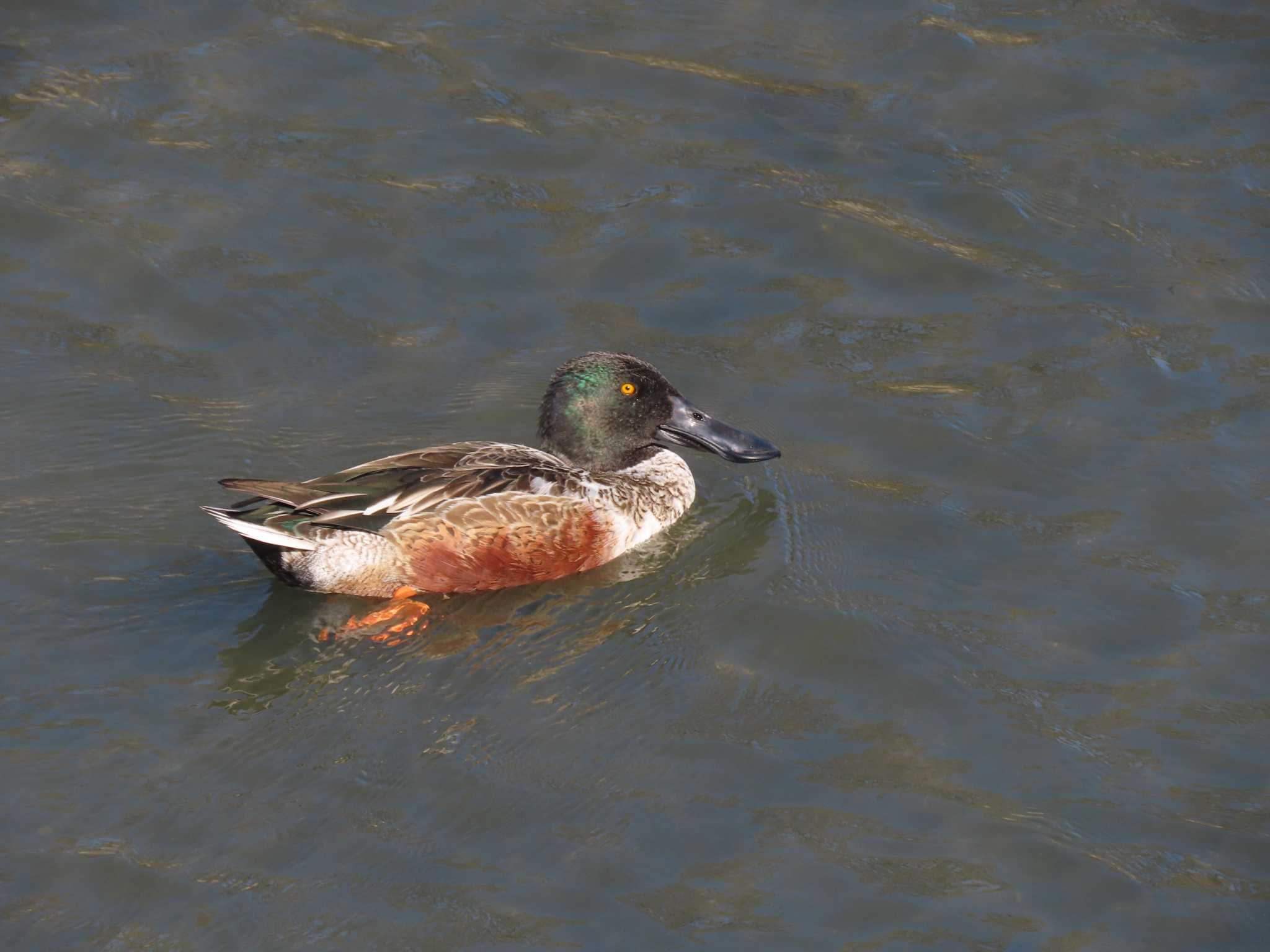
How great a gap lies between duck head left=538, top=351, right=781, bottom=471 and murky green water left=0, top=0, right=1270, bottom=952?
0.31 meters

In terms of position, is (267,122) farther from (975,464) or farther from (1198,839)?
(1198,839)

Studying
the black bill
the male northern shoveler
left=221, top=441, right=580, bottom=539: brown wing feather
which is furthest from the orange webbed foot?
the black bill

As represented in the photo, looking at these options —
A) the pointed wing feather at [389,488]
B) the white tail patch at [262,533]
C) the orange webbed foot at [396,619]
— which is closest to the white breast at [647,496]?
the pointed wing feather at [389,488]

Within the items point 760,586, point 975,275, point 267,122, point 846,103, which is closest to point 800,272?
point 975,275

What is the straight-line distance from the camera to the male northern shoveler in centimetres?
699

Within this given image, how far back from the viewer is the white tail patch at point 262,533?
22.1ft

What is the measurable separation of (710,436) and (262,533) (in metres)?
2.27

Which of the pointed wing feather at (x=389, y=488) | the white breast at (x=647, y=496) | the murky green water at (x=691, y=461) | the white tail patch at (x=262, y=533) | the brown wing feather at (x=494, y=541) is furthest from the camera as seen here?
the white breast at (x=647, y=496)

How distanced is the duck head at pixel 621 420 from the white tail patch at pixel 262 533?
1.55 m

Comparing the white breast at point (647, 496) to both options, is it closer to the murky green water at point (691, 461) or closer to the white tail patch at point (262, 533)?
the murky green water at point (691, 461)

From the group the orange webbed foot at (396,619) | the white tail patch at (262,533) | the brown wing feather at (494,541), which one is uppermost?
the white tail patch at (262,533)

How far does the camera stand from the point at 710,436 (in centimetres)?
796

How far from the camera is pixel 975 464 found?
7879 millimetres

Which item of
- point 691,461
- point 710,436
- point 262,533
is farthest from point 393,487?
point 691,461
